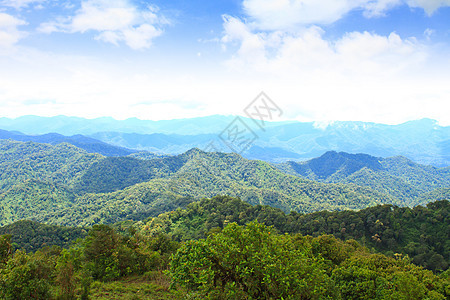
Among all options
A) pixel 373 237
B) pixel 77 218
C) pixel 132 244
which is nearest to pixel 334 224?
pixel 373 237

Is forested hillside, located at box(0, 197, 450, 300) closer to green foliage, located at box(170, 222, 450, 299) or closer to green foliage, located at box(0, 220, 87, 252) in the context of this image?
green foliage, located at box(170, 222, 450, 299)

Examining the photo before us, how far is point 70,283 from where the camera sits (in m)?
13.4

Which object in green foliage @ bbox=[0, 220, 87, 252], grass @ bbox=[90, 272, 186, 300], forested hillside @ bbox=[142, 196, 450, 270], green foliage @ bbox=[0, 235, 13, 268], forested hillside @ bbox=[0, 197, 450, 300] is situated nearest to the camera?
forested hillside @ bbox=[0, 197, 450, 300]

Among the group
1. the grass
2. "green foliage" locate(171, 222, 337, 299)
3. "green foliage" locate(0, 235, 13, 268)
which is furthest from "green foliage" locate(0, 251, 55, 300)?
"green foliage" locate(0, 235, 13, 268)

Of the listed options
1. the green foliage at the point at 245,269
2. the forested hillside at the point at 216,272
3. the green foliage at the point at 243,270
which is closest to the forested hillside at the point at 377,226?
the forested hillside at the point at 216,272

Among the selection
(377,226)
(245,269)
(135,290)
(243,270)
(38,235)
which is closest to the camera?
(245,269)

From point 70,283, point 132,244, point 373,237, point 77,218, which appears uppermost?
point 70,283

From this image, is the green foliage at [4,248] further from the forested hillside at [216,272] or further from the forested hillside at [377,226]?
the forested hillside at [377,226]

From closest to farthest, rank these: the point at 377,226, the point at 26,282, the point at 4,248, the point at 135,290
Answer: the point at 26,282 → the point at 4,248 → the point at 135,290 → the point at 377,226

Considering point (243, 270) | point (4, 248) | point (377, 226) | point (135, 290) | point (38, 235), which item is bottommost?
point (38, 235)

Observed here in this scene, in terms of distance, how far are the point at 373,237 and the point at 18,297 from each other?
6073 cm

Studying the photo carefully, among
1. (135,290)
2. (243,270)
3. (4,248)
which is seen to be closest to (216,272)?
(243,270)

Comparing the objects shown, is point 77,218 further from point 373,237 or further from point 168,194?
point 373,237

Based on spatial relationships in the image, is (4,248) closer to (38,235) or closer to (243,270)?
(243,270)
